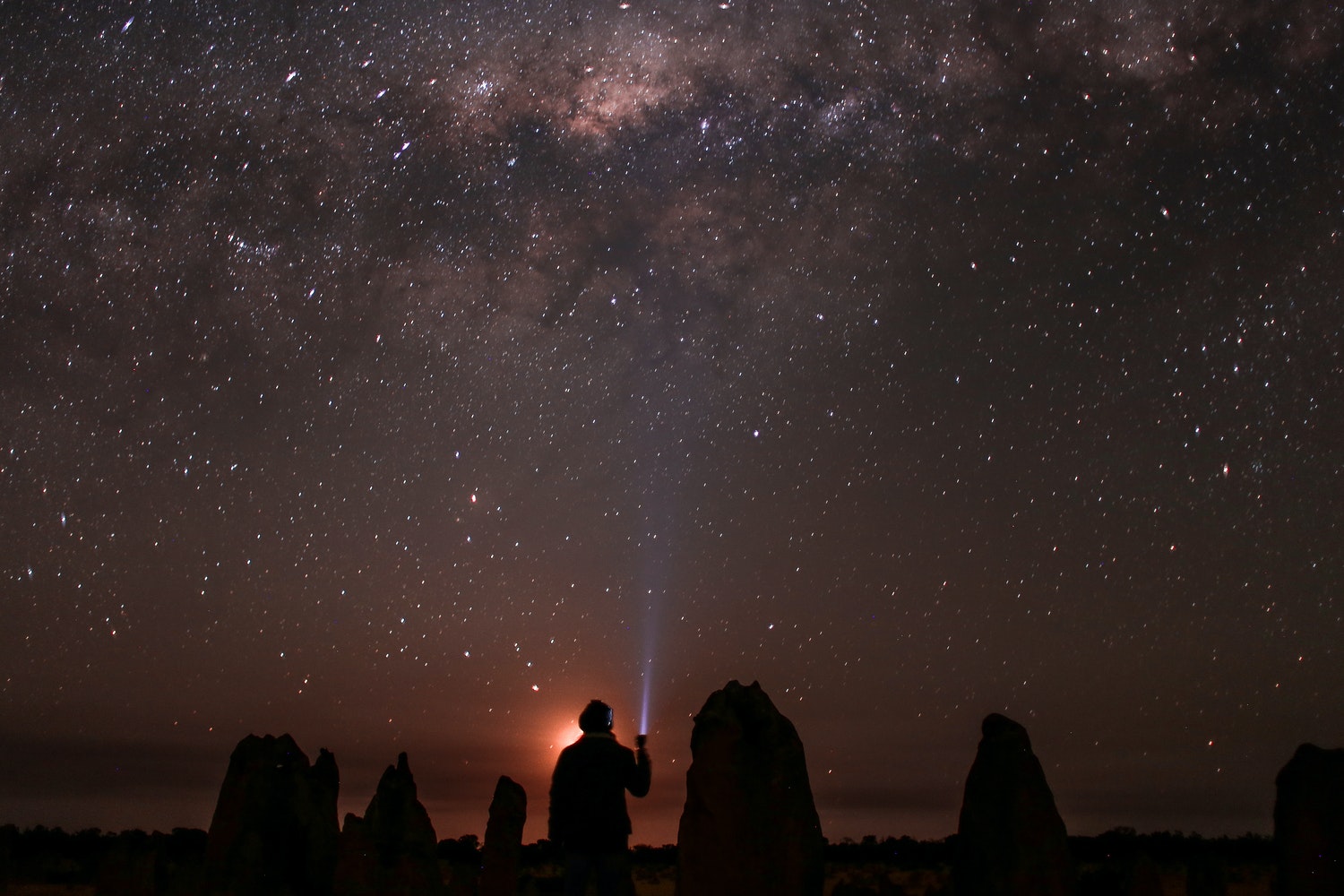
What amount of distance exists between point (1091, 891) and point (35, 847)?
60018 mm

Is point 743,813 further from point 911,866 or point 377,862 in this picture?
point 911,866

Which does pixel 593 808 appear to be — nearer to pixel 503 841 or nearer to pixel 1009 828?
pixel 1009 828

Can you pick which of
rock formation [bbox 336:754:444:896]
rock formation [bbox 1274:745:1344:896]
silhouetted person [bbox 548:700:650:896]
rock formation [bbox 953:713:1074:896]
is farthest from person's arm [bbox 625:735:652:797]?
rock formation [bbox 336:754:444:896]

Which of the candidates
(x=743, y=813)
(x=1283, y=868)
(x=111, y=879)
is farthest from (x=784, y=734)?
(x=111, y=879)

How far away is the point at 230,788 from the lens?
69.6ft

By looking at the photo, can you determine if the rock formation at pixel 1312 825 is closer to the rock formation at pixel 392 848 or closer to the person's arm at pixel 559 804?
the person's arm at pixel 559 804

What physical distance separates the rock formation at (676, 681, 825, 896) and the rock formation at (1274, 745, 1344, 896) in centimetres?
655

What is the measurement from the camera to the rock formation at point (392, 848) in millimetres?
21266

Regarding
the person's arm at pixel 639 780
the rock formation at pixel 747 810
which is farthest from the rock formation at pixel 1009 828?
the person's arm at pixel 639 780

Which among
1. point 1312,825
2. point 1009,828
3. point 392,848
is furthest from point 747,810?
point 392,848

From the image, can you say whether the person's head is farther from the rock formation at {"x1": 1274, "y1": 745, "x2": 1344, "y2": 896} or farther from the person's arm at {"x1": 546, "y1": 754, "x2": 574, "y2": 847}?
the rock formation at {"x1": 1274, "y1": 745, "x2": 1344, "y2": 896}

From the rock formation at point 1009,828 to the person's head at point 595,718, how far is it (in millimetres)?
6973

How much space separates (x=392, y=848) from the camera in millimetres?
21703

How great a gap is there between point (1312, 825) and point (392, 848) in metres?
16.7
